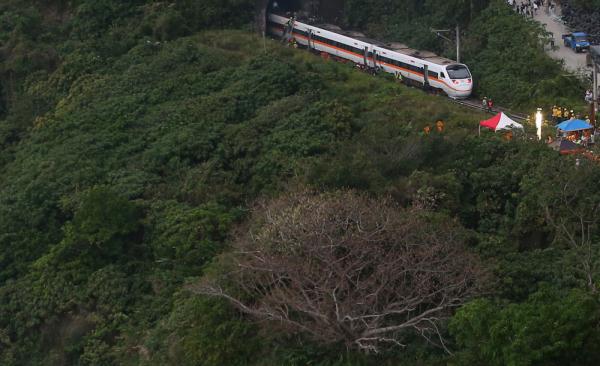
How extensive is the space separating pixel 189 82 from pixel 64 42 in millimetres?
10924

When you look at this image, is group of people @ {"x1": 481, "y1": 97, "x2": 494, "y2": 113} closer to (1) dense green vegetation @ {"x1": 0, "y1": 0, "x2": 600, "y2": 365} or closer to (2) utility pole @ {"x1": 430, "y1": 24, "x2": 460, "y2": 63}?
(1) dense green vegetation @ {"x1": 0, "y1": 0, "x2": 600, "y2": 365}

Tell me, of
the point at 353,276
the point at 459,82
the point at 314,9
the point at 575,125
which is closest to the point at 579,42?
the point at 459,82

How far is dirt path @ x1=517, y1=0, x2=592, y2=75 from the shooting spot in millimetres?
41875

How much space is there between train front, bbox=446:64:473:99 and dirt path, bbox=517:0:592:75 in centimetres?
405

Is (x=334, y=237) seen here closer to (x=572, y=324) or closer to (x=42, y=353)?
(x=572, y=324)

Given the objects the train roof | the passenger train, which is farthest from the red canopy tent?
the train roof

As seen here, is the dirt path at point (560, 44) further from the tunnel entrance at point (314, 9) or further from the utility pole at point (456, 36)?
the tunnel entrance at point (314, 9)

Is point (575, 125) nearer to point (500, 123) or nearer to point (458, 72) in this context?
point (500, 123)

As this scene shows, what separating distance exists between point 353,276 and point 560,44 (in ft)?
75.0

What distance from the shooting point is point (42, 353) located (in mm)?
33781

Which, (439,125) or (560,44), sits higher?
(560,44)

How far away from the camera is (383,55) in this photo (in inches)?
1773

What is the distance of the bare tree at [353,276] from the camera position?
24.6 metres

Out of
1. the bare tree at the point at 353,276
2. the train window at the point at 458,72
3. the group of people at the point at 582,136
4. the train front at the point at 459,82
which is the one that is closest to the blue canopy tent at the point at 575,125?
the group of people at the point at 582,136
